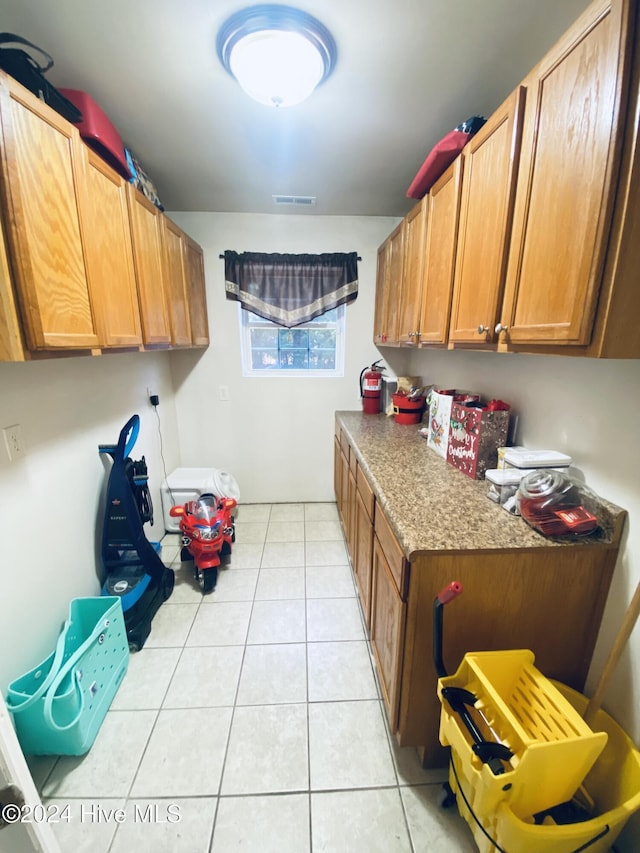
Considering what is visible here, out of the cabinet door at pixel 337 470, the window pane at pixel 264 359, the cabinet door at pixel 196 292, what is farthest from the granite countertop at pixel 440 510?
the cabinet door at pixel 196 292

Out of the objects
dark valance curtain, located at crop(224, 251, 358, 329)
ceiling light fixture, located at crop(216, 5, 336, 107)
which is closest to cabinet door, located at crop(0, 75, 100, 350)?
ceiling light fixture, located at crop(216, 5, 336, 107)

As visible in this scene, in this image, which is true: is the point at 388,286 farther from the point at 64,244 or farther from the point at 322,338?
the point at 64,244

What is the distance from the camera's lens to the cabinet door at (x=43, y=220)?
94 centimetres

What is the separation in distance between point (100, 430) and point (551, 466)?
7.16 ft

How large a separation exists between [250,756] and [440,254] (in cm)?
224

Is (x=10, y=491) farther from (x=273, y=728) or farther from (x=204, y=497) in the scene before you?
(x=273, y=728)

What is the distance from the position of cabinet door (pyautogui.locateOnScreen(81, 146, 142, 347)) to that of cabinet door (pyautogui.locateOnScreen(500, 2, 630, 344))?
152cm

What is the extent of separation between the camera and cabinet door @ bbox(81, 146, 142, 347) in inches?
50.0

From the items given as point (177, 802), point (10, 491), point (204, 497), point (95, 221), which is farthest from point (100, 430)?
point (177, 802)

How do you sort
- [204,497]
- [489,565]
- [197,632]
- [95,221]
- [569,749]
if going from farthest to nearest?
1. [204,497]
2. [197,632]
3. [95,221]
4. [489,565]
5. [569,749]

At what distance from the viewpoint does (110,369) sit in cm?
197

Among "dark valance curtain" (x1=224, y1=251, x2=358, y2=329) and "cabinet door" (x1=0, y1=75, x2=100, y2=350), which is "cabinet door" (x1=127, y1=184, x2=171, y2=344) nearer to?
"cabinet door" (x1=0, y1=75, x2=100, y2=350)

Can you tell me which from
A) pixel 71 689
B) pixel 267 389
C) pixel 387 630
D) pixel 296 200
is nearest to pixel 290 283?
pixel 296 200

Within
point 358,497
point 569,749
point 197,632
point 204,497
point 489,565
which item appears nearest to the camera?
point 569,749
